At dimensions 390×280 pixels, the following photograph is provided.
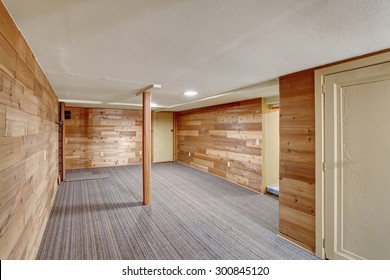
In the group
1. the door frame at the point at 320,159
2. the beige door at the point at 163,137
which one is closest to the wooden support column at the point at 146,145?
the door frame at the point at 320,159

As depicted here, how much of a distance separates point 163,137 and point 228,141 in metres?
3.46

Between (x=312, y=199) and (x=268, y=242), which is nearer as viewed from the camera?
(x=312, y=199)

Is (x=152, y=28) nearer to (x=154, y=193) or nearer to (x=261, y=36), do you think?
(x=261, y=36)

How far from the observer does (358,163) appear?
1.81 meters

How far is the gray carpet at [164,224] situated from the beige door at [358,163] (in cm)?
50

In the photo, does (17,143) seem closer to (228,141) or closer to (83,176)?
(228,141)

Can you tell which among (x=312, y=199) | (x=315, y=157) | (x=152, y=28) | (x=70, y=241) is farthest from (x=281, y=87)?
(x=70, y=241)

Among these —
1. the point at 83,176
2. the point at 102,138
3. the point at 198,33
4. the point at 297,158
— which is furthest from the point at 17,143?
the point at 102,138

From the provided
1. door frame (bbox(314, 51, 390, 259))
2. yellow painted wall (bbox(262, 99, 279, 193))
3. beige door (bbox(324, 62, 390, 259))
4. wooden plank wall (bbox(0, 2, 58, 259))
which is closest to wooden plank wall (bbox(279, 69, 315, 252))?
door frame (bbox(314, 51, 390, 259))

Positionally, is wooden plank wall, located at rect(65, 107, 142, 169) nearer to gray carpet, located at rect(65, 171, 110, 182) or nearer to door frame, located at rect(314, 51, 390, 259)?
gray carpet, located at rect(65, 171, 110, 182)

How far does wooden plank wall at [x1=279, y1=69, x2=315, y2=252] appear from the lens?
2145mm
